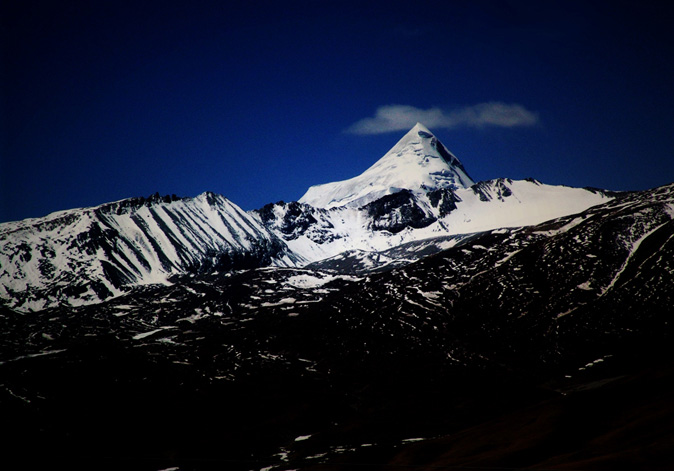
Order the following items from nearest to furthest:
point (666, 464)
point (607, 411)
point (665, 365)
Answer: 1. point (666, 464)
2. point (607, 411)
3. point (665, 365)

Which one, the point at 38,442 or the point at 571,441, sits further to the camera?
the point at 38,442

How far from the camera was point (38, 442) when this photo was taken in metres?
197

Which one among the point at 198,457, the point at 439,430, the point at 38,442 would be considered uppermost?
the point at 38,442

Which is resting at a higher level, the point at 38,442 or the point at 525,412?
the point at 38,442

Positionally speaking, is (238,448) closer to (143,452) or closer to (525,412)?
(143,452)

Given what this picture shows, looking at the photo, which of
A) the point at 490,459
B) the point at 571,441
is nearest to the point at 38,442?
the point at 490,459

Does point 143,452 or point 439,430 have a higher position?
point 143,452

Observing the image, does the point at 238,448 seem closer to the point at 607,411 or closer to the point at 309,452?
the point at 309,452

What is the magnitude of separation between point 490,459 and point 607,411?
31.7 meters

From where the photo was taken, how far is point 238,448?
196m

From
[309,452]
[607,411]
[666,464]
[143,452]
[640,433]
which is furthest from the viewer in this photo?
[143,452]

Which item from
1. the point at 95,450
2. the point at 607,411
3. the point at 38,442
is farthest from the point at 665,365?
the point at 38,442

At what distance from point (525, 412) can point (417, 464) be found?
39773mm

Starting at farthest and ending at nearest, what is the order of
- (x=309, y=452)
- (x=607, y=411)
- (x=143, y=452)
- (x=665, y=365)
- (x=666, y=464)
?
(x=143, y=452)
(x=309, y=452)
(x=665, y=365)
(x=607, y=411)
(x=666, y=464)
